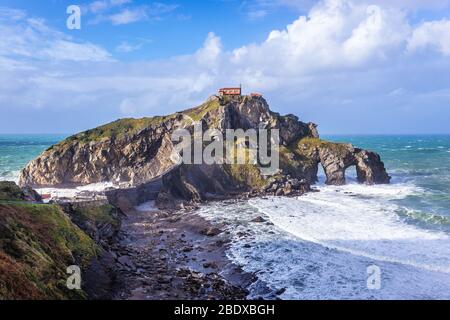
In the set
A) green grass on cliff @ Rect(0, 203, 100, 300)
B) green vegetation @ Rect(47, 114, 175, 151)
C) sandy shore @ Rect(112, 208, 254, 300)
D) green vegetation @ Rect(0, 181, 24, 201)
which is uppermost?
green vegetation @ Rect(47, 114, 175, 151)

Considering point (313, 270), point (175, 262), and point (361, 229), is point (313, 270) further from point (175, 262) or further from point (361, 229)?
point (361, 229)

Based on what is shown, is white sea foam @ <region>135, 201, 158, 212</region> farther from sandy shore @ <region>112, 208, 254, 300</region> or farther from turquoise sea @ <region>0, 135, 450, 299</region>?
turquoise sea @ <region>0, 135, 450, 299</region>

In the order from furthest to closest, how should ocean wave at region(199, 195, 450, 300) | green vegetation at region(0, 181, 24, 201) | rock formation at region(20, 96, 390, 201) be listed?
rock formation at region(20, 96, 390, 201) < green vegetation at region(0, 181, 24, 201) < ocean wave at region(199, 195, 450, 300)

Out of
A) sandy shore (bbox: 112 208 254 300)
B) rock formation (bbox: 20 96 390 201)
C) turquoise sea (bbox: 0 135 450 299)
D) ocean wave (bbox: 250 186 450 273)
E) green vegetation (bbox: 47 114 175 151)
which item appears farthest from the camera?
green vegetation (bbox: 47 114 175 151)

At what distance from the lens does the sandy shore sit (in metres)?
30.2

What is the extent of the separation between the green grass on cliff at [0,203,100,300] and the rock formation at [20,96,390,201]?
152 feet

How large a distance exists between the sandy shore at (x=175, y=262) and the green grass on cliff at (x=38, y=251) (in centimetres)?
444

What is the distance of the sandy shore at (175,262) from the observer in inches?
1190

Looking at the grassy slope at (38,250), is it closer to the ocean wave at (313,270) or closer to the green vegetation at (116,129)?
the ocean wave at (313,270)

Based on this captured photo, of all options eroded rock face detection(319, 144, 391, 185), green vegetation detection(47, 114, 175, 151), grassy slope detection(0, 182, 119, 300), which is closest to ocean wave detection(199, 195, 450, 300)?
grassy slope detection(0, 182, 119, 300)

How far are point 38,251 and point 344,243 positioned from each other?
98.2ft

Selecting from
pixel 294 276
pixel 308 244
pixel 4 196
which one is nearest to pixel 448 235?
pixel 308 244
